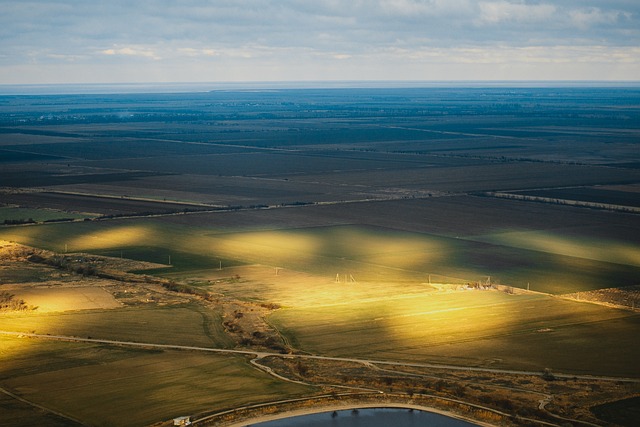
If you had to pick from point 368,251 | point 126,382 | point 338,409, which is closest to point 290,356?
point 338,409

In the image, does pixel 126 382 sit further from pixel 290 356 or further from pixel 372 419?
pixel 372 419

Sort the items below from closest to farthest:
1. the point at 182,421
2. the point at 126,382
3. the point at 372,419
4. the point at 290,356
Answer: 1. the point at 182,421
2. the point at 372,419
3. the point at 126,382
4. the point at 290,356

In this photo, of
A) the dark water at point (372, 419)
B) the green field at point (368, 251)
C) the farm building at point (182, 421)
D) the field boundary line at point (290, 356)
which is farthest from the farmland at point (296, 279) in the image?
the dark water at point (372, 419)

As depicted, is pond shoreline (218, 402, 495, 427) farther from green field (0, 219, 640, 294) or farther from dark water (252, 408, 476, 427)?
green field (0, 219, 640, 294)

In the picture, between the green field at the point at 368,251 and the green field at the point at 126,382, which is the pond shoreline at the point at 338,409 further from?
the green field at the point at 368,251

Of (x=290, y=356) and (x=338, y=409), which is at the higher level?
(x=290, y=356)

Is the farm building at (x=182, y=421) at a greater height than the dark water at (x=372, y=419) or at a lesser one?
greater

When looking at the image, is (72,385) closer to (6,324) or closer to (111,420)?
(111,420)

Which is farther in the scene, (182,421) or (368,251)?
(368,251)
